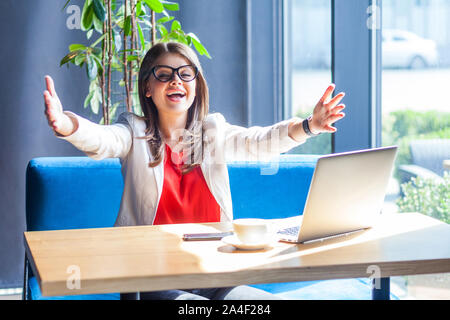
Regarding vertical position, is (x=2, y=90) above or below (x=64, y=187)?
above

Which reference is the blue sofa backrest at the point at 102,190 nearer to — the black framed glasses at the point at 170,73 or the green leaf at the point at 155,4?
the black framed glasses at the point at 170,73

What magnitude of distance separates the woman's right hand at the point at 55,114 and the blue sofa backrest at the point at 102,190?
0.64 meters

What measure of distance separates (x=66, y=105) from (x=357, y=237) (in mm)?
2493

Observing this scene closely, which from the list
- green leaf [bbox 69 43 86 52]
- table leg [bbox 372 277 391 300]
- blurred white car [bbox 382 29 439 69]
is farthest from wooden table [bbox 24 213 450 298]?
green leaf [bbox 69 43 86 52]

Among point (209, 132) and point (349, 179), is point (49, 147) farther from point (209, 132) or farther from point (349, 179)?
point (349, 179)

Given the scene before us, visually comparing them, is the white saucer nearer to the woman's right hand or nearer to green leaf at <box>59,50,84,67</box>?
the woman's right hand

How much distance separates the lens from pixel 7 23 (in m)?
3.33

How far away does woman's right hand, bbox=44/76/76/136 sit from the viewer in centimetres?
154

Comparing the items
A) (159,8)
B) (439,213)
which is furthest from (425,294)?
(159,8)

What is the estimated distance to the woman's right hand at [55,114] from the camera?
5.05 feet

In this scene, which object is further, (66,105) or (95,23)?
(66,105)

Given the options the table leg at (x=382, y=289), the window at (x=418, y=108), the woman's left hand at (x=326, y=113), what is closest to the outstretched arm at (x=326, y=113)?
the woman's left hand at (x=326, y=113)

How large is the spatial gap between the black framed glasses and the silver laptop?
2.43 ft

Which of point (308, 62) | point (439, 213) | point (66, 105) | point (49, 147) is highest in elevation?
point (308, 62)
